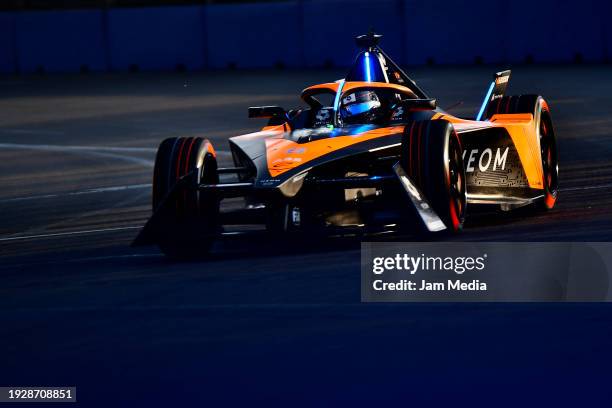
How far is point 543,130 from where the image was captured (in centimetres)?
1300

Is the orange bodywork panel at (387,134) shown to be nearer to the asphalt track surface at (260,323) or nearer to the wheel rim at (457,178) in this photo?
the asphalt track surface at (260,323)

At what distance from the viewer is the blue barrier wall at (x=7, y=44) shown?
40.0m

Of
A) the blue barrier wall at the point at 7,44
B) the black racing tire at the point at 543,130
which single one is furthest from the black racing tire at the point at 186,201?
the blue barrier wall at the point at 7,44

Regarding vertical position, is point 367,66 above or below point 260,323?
above

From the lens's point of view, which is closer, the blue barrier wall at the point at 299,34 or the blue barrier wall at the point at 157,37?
the blue barrier wall at the point at 299,34

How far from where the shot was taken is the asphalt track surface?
6781 mm

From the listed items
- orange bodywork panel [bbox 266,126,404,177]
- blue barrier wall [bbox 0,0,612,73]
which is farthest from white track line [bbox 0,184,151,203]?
blue barrier wall [bbox 0,0,612,73]

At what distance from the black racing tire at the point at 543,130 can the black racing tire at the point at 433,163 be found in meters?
2.00

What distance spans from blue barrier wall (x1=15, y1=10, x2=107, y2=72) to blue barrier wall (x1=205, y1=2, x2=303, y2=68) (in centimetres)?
337

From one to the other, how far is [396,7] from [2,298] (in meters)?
27.2

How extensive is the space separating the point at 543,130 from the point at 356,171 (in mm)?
2478

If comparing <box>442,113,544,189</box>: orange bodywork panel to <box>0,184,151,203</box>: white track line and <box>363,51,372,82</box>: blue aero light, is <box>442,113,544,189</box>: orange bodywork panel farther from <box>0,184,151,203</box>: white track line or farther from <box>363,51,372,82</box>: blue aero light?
<box>0,184,151,203</box>: white track line

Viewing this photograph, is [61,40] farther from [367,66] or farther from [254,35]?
[367,66]

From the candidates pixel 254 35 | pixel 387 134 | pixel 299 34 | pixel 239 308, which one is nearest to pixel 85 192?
pixel 387 134
